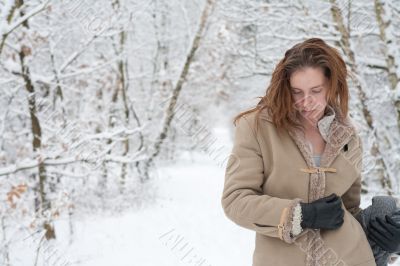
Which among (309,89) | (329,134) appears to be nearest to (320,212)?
(329,134)

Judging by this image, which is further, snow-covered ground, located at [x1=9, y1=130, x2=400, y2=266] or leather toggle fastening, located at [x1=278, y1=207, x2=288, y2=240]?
snow-covered ground, located at [x1=9, y1=130, x2=400, y2=266]

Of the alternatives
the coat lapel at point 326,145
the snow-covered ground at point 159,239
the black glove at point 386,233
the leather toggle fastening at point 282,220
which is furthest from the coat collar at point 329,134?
the snow-covered ground at point 159,239

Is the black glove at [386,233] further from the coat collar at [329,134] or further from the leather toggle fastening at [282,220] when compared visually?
the leather toggle fastening at [282,220]

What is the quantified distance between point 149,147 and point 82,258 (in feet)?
19.0

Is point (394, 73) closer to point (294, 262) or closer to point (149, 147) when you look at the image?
point (294, 262)

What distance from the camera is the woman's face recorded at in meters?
1.64

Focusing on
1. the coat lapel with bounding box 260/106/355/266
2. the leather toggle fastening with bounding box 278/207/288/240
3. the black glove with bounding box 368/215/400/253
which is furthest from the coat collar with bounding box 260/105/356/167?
the black glove with bounding box 368/215/400/253

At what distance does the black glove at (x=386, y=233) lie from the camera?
171cm

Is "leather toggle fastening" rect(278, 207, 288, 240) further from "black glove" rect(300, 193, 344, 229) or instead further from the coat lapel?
the coat lapel

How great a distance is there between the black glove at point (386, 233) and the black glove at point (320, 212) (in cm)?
39

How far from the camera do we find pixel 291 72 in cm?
165

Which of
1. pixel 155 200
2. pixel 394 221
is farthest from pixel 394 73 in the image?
pixel 155 200

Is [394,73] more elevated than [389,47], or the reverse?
[389,47]

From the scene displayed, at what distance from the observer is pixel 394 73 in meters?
4.44
